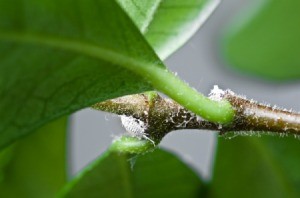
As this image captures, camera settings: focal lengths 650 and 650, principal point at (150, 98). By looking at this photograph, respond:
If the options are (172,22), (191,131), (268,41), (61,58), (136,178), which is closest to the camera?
(61,58)

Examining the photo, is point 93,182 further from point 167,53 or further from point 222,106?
point 222,106

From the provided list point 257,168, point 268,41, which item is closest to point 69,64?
point 257,168

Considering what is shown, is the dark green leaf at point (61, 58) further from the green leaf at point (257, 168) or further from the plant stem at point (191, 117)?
the green leaf at point (257, 168)

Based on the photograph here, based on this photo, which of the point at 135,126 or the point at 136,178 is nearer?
the point at 135,126

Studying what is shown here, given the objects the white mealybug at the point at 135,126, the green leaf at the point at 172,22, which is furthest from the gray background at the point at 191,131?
the white mealybug at the point at 135,126

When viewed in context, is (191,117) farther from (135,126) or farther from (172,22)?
(172,22)
